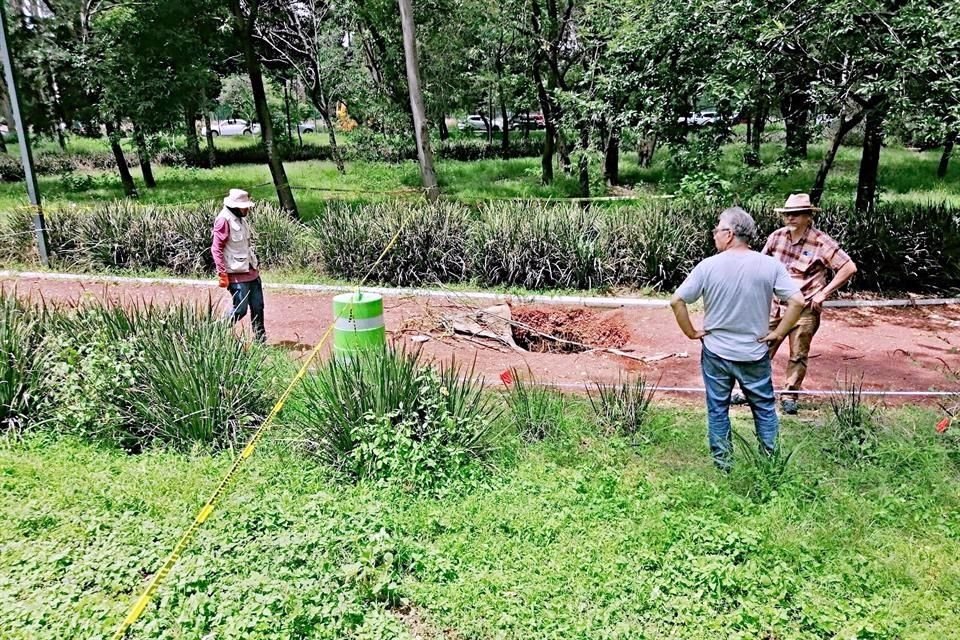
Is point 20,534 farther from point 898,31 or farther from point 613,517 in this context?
point 898,31

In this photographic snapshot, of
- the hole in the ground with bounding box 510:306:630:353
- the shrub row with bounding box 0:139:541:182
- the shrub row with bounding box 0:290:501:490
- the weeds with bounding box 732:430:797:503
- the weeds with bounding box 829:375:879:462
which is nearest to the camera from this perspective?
the weeds with bounding box 732:430:797:503

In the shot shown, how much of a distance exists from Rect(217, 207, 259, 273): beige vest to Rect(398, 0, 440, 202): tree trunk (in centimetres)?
578

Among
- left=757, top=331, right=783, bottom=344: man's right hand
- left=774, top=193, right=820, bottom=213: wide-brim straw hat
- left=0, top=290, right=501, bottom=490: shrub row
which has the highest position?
left=774, top=193, right=820, bottom=213: wide-brim straw hat

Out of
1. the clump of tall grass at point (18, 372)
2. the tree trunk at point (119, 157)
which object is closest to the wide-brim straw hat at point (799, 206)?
the clump of tall grass at point (18, 372)

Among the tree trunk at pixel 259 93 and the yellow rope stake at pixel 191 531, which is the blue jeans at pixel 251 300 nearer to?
the yellow rope stake at pixel 191 531

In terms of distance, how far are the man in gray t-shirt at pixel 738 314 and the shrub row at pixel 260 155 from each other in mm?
20380

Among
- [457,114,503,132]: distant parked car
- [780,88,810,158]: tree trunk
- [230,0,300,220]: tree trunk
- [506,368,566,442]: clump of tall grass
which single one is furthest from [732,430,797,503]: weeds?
[457,114,503,132]: distant parked car

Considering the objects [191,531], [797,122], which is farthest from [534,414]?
[797,122]

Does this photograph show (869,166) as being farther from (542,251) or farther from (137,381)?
(137,381)

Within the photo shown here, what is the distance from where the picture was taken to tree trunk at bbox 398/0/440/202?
12.2m

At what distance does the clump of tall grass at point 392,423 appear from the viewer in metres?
4.30

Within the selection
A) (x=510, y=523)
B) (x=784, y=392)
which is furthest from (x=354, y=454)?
(x=784, y=392)

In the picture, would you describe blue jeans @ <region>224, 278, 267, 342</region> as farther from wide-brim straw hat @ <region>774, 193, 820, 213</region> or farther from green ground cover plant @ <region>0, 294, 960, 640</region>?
wide-brim straw hat @ <region>774, 193, 820, 213</region>

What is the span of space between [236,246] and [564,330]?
3879 mm
